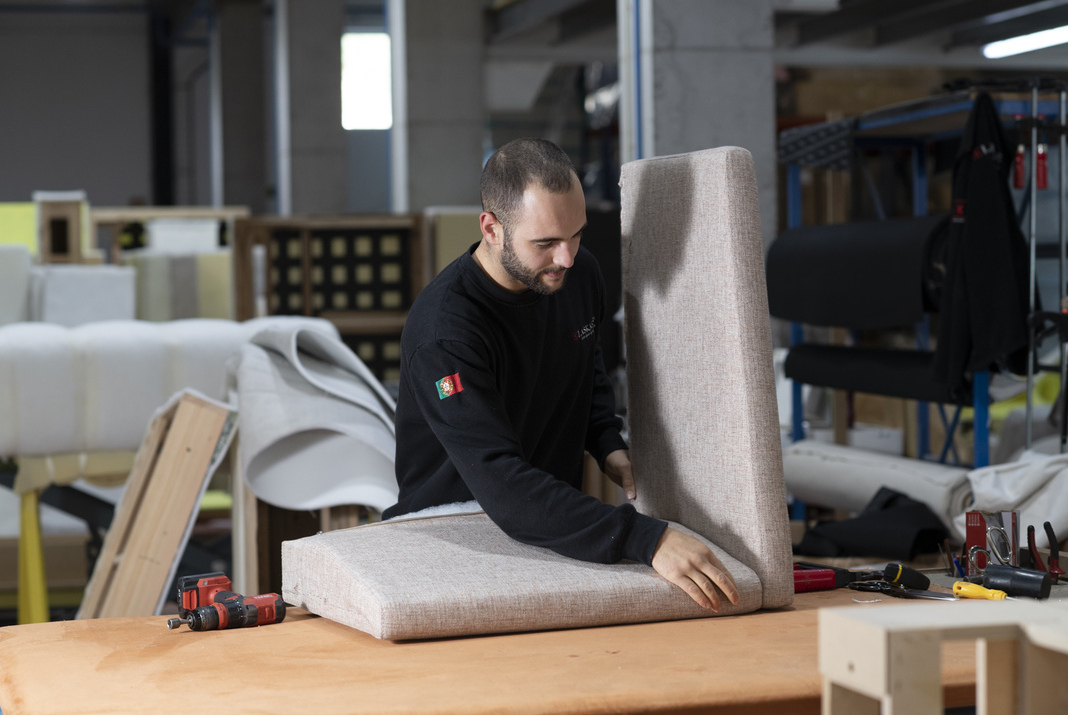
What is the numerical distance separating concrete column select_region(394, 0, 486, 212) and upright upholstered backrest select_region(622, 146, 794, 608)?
298 inches

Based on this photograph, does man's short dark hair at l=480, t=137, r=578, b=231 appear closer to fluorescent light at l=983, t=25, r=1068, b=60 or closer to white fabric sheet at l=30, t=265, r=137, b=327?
white fabric sheet at l=30, t=265, r=137, b=327

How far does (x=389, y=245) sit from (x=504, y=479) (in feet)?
15.0

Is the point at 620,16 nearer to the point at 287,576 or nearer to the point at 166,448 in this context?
the point at 166,448

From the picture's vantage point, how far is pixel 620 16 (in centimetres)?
599

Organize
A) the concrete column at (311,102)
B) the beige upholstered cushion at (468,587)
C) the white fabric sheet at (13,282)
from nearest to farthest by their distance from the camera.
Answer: the beige upholstered cushion at (468,587) → the white fabric sheet at (13,282) → the concrete column at (311,102)

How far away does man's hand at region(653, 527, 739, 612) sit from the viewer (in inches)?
75.2

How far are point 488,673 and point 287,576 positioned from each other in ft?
2.23

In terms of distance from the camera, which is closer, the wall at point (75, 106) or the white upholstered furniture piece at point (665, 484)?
the white upholstered furniture piece at point (665, 484)

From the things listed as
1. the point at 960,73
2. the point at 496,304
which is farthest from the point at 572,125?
the point at 496,304

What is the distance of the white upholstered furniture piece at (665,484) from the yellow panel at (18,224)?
6714mm

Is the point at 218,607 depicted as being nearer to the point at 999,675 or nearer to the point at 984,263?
the point at 999,675

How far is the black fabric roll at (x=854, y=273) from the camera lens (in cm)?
440

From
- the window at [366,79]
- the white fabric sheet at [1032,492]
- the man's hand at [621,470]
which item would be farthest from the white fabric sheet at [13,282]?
the window at [366,79]

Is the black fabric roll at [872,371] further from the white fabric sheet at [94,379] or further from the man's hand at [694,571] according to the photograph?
the man's hand at [694,571]
